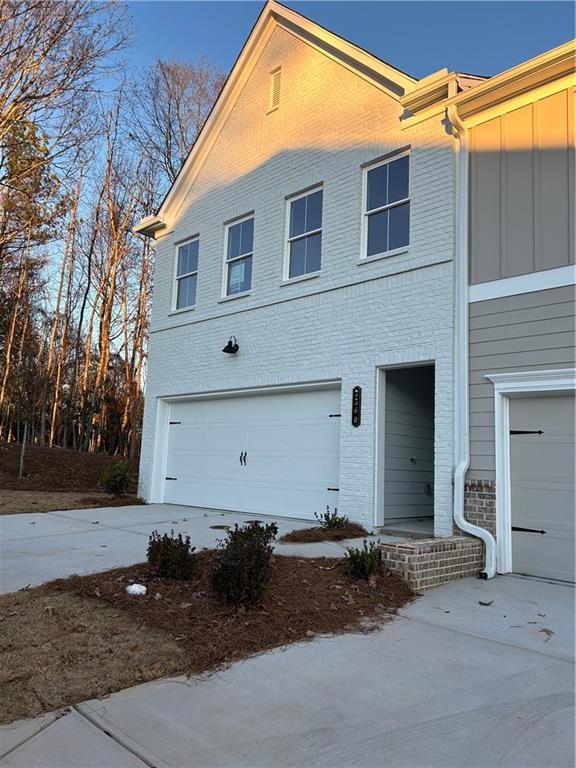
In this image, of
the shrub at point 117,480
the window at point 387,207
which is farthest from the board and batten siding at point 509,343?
the shrub at point 117,480

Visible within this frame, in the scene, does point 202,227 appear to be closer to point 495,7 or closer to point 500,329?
point 495,7

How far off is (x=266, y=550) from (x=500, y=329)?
13.3ft

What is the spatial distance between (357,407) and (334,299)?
1863mm

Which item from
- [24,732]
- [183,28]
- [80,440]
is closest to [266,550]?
[24,732]

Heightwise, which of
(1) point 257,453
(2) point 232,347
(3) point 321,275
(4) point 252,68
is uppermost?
(4) point 252,68

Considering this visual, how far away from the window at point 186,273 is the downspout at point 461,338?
637 cm

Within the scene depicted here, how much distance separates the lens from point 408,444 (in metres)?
9.34

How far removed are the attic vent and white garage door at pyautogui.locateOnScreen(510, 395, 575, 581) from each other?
305 inches

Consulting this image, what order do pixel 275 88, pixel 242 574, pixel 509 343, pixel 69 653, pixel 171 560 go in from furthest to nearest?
pixel 275 88 < pixel 509 343 < pixel 171 560 < pixel 242 574 < pixel 69 653

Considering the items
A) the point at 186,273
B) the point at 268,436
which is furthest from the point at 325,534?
the point at 186,273

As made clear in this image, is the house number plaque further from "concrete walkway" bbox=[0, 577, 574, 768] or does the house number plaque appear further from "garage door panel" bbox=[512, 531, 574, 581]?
"concrete walkway" bbox=[0, 577, 574, 768]

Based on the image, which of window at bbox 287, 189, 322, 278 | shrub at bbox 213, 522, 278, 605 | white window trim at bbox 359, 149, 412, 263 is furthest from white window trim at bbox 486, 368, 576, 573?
window at bbox 287, 189, 322, 278

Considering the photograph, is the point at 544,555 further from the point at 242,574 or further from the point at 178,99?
the point at 178,99

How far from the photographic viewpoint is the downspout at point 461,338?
23.6 ft
